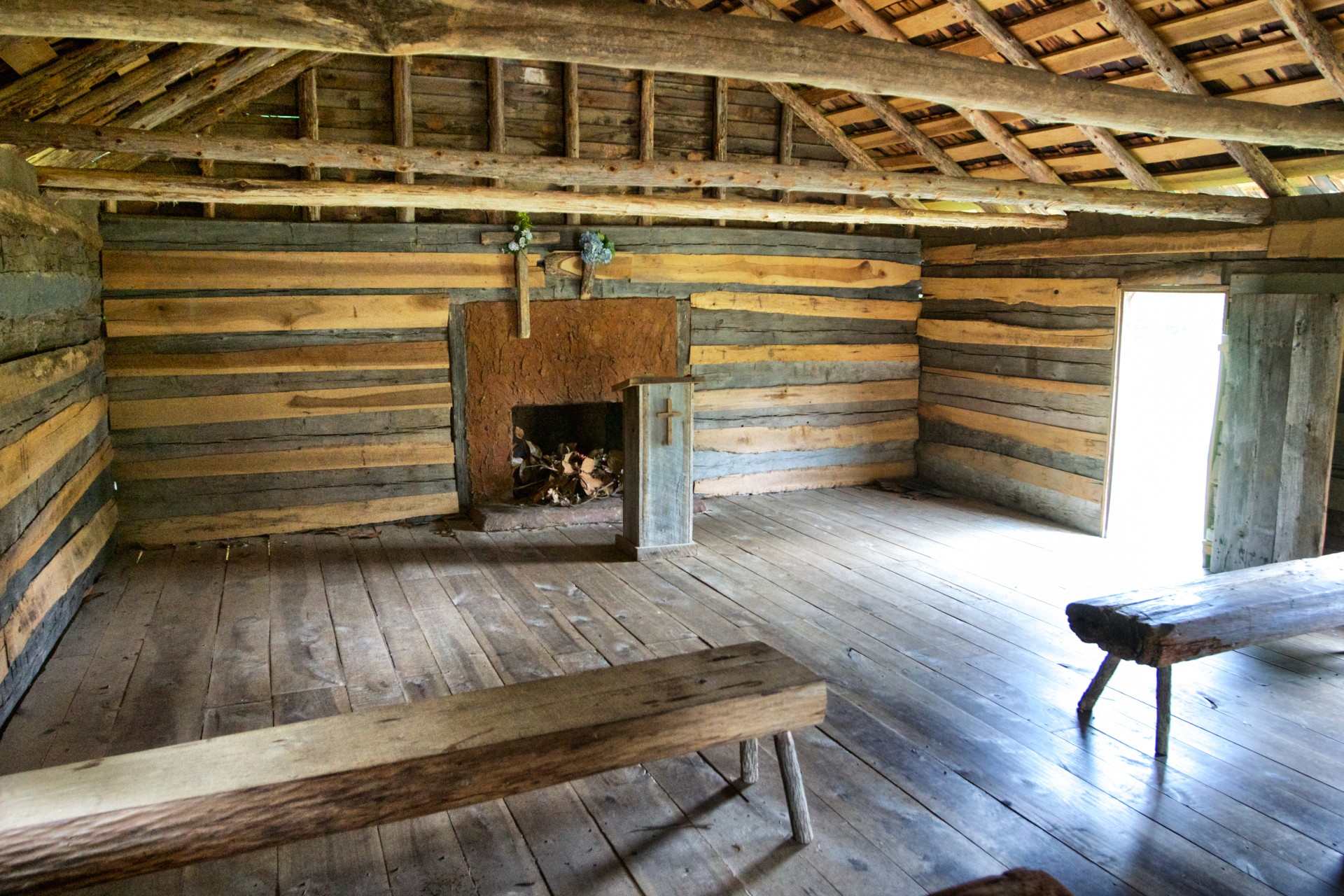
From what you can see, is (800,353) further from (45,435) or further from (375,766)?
(375,766)

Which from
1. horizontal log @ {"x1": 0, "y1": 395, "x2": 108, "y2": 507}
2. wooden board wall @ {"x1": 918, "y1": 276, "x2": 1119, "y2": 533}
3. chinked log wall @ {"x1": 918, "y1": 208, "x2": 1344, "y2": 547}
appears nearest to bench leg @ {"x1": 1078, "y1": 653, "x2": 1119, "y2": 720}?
chinked log wall @ {"x1": 918, "y1": 208, "x2": 1344, "y2": 547}

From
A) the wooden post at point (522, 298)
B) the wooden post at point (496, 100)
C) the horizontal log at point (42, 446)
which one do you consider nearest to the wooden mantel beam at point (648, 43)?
the horizontal log at point (42, 446)

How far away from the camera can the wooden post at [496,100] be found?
6871 mm

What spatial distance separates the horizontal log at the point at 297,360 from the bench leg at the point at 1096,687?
5.16m

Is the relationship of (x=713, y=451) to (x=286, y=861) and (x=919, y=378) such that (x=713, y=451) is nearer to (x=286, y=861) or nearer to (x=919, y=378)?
(x=919, y=378)

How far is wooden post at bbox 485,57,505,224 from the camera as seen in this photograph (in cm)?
687

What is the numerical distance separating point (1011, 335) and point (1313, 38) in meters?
3.57

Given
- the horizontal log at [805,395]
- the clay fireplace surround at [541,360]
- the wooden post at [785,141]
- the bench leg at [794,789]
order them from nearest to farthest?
the bench leg at [794,789] → the clay fireplace surround at [541,360] → the wooden post at [785,141] → the horizontal log at [805,395]

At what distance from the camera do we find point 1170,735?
388 centimetres

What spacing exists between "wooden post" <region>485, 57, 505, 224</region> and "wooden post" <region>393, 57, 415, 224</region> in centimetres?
57

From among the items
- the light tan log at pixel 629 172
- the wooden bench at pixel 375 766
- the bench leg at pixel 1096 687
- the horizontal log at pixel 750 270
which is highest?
the light tan log at pixel 629 172

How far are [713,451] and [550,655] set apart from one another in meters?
3.94

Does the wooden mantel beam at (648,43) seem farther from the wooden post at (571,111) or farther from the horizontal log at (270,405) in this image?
the horizontal log at (270,405)

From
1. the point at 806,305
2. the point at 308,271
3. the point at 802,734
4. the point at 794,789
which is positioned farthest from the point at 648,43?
the point at 806,305
